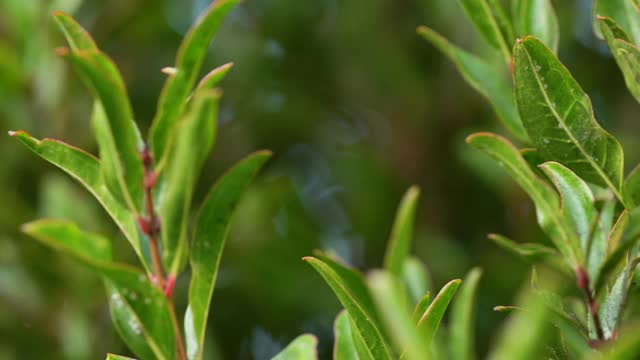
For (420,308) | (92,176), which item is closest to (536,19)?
(420,308)

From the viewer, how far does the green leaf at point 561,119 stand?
590 mm

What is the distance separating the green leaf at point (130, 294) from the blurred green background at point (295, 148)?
A: 0.69 metres

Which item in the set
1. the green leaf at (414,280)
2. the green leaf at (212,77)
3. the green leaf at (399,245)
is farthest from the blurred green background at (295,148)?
the green leaf at (212,77)

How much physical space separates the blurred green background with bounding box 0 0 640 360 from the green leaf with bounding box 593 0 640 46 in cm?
84

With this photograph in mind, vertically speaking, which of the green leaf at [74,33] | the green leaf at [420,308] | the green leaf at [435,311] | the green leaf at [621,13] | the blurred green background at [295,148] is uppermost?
the green leaf at [74,33]

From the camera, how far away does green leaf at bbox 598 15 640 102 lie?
58 cm

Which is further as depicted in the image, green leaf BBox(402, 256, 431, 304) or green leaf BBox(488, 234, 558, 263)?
green leaf BBox(402, 256, 431, 304)

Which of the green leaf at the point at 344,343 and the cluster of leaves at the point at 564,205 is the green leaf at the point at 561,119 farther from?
the green leaf at the point at 344,343

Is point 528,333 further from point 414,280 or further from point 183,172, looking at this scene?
point 414,280

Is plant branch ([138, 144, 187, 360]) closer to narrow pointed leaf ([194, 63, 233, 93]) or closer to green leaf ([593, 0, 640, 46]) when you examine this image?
narrow pointed leaf ([194, 63, 233, 93])

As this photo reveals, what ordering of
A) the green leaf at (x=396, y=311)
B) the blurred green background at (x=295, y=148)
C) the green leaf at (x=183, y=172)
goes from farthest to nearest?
1. the blurred green background at (x=295, y=148)
2. the green leaf at (x=183, y=172)
3. the green leaf at (x=396, y=311)

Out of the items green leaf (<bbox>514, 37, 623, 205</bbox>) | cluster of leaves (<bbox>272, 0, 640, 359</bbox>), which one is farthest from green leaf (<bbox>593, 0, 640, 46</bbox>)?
green leaf (<bbox>514, 37, 623, 205</bbox>)

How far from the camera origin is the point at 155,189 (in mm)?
640

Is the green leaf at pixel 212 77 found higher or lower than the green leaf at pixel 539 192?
higher
